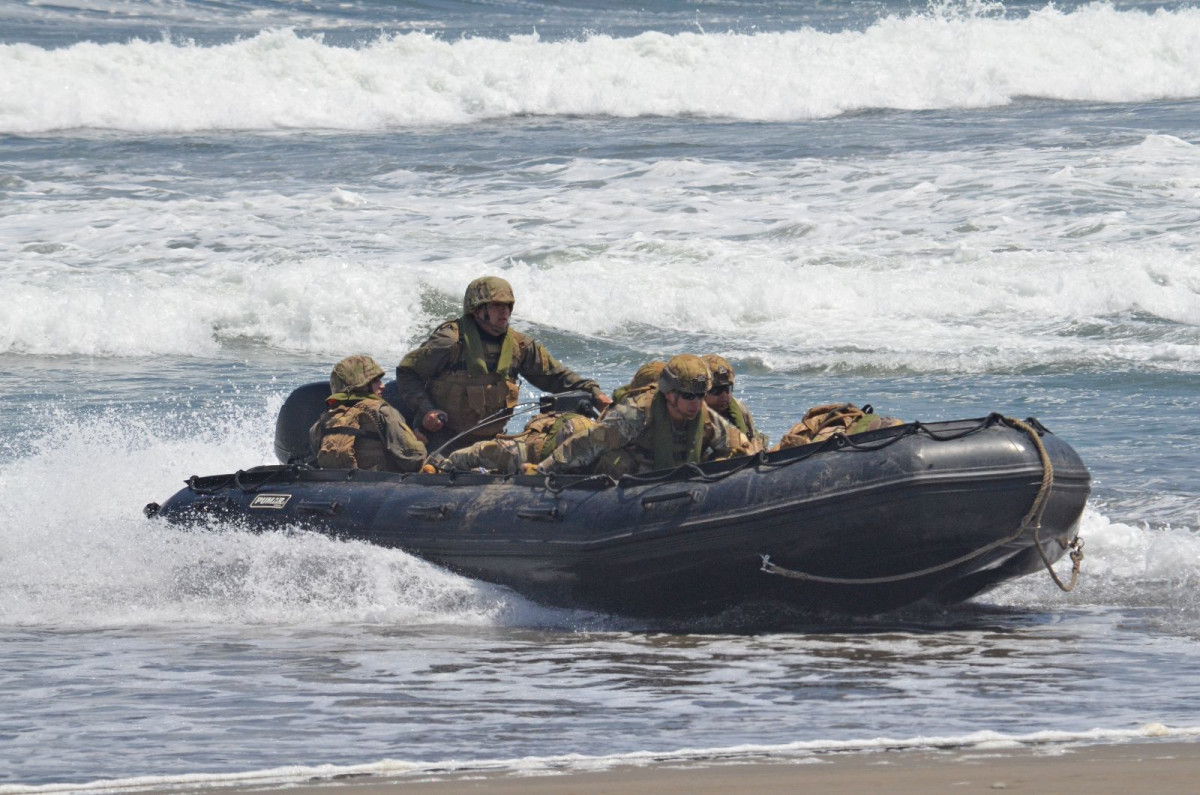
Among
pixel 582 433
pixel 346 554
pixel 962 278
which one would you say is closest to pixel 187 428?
pixel 346 554

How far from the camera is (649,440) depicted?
7852 millimetres

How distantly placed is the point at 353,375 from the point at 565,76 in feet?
67.7

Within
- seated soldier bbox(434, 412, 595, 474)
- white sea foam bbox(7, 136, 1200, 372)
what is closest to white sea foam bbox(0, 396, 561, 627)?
seated soldier bbox(434, 412, 595, 474)

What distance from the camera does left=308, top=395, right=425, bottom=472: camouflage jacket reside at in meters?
8.61

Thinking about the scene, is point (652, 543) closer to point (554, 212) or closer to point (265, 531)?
point (265, 531)

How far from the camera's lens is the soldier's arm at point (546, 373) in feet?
30.6

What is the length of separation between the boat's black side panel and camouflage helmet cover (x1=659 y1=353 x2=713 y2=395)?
1.28 ft

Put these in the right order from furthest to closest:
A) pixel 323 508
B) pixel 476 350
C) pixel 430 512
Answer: pixel 476 350 → pixel 323 508 → pixel 430 512

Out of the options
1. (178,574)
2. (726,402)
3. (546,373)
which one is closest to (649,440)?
(726,402)

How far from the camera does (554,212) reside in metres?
19.5

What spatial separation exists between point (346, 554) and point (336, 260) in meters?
9.18

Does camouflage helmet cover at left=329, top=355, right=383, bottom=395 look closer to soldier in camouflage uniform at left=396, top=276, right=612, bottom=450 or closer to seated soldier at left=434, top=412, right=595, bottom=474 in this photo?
soldier in camouflage uniform at left=396, top=276, right=612, bottom=450

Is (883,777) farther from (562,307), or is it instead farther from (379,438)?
(562,307)

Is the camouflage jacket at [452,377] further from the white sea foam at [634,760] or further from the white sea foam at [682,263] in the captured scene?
the white sea foam at [682,263]
